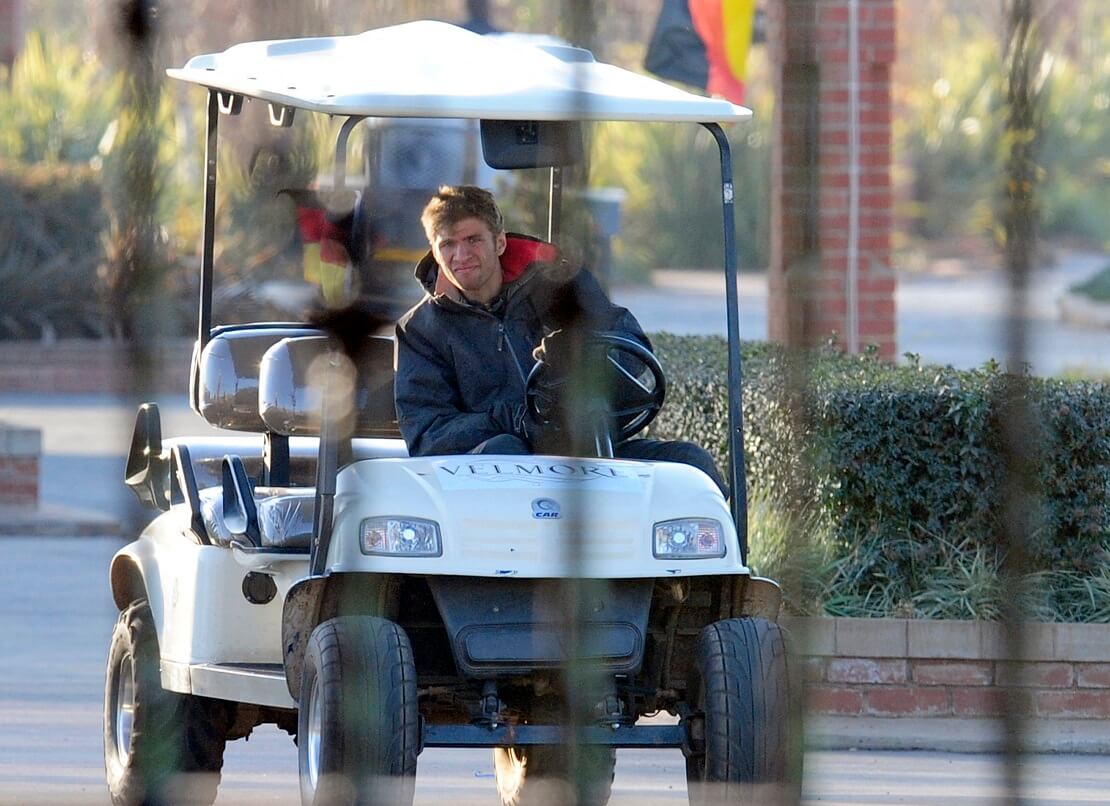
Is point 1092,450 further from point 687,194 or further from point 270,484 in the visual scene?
point 687,194

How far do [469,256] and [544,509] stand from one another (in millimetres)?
908

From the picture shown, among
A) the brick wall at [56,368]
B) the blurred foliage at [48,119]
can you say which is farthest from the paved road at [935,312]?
the blurred foliage at [48,119]

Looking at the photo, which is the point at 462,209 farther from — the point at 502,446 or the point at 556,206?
the point at 556,206

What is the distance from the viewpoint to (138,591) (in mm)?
5090

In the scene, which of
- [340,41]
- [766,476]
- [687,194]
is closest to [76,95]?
[687,194]

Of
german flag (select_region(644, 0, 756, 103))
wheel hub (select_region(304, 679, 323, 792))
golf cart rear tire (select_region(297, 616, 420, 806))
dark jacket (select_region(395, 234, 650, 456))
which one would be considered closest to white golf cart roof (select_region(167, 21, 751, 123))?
dark jacket (select_region(395, 234, 650, 456))

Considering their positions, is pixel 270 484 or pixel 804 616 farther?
pixel 270 484

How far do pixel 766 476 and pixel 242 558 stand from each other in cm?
231

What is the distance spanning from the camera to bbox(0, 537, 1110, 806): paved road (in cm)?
500

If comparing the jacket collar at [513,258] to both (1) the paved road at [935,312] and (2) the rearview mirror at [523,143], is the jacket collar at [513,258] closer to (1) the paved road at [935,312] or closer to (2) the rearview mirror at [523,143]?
(2) the rearview mirror at [523,143]

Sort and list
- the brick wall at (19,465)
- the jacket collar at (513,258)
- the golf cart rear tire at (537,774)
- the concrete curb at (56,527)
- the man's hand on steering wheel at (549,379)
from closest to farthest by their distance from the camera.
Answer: the man's hand on steering wheel at (549,379) → the golf cart rear tire at (537,774) → the jacket collar at (513,258) → the concrete curb at (56,527) → the brick wall at (19,465)

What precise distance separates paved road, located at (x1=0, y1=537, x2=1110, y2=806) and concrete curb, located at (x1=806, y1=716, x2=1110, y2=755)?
0.19 ft

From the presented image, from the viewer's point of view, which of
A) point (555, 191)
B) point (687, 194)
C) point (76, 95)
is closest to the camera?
point (555, 191)

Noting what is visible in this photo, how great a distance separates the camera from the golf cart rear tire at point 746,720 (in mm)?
4059
